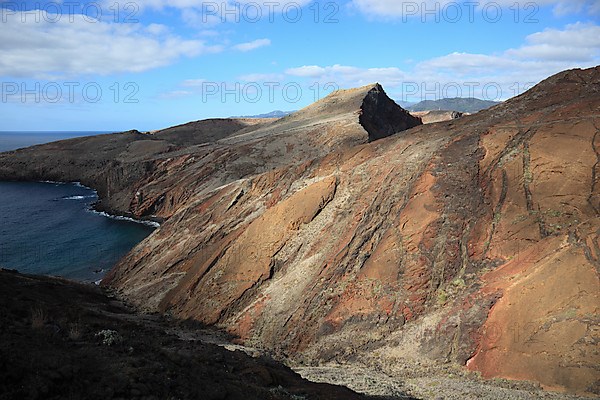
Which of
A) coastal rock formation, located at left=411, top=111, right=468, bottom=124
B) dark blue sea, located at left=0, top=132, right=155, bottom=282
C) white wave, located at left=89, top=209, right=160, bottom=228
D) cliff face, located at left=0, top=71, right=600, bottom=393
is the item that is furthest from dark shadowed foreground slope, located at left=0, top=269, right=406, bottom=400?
coastal rock formation, located at left=411, top=111, right=468, bottom=124

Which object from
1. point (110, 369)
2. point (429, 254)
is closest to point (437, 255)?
point (429, 254)

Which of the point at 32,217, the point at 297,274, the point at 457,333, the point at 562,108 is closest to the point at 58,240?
the point at 32,217

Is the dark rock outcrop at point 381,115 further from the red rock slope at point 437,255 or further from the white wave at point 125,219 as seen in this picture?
the red rock slope at point 437,255

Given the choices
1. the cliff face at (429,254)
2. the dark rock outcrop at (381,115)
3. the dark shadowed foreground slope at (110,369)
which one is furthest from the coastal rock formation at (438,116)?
the dark shadowed foreground slope at (110,369)

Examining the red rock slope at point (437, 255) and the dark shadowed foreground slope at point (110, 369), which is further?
the red rock slope at point (437, 255)

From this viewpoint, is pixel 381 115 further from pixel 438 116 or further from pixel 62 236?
pixel 62 236

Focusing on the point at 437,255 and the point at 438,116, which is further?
the point at 438,116

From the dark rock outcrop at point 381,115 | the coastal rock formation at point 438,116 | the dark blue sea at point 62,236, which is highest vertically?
the coastal rock formation at point 438,116

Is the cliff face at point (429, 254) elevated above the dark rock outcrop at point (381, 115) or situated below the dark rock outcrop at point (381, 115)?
below
